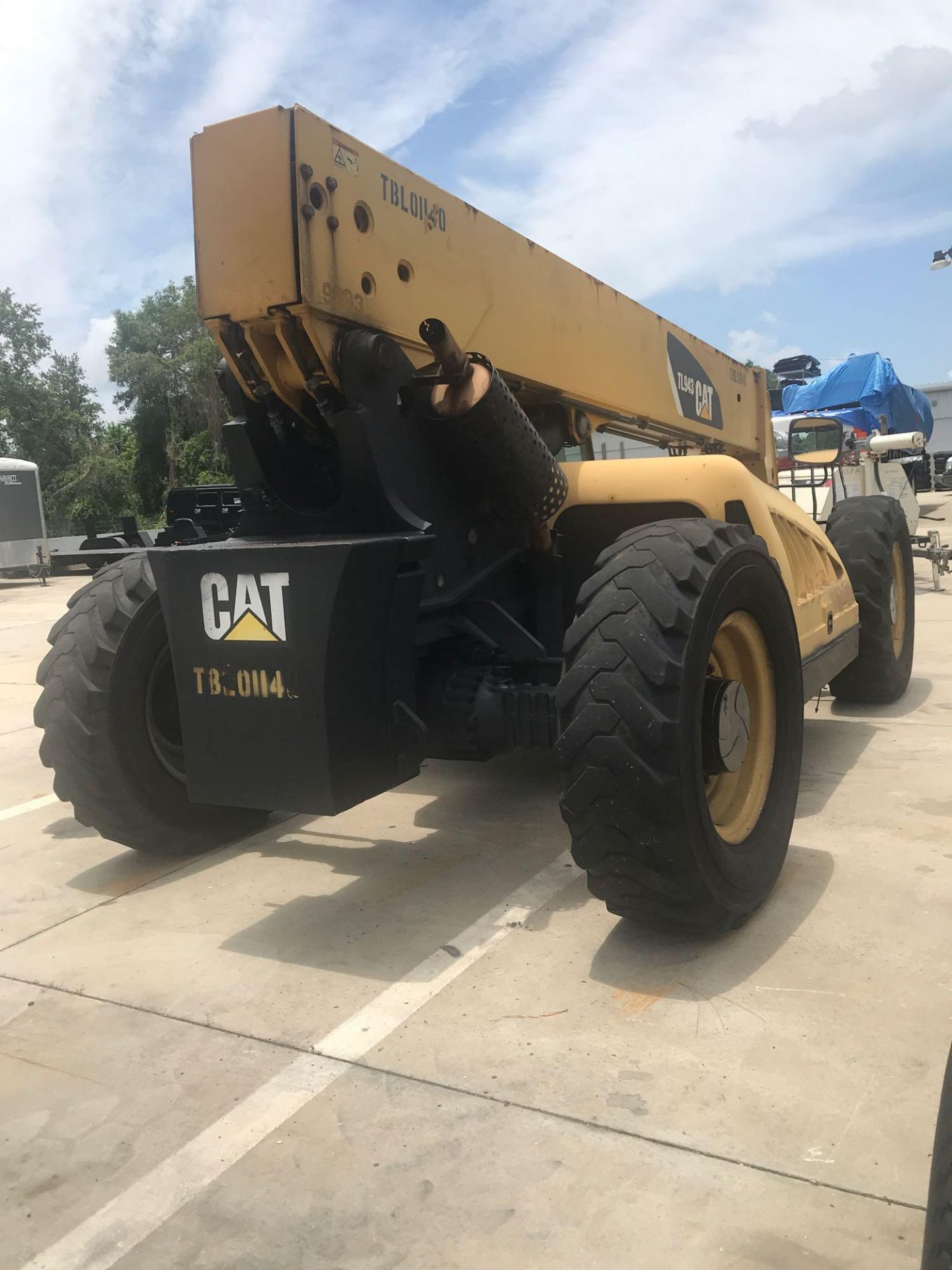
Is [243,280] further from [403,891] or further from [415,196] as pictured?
[403,891]

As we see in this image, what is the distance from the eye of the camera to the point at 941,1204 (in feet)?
4.99

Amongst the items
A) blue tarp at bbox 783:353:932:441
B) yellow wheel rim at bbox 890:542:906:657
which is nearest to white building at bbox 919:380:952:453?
blue tarp at bbox 783:353:932:441

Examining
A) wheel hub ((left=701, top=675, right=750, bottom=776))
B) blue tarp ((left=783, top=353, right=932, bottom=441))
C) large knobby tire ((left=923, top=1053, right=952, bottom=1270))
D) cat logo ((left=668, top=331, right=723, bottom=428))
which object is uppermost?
blue tarp ((left=783, top=353, right=932, bottom=441))

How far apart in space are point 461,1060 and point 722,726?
4.16 feet

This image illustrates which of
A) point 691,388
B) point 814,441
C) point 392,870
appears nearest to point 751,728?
point 392,870

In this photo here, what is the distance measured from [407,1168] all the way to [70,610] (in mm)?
2973

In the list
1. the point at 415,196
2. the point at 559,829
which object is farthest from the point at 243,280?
the point at 559,829

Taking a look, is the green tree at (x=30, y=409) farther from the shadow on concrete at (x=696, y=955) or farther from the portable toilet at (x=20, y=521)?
the shadow on concrete at (x=696, y=955)

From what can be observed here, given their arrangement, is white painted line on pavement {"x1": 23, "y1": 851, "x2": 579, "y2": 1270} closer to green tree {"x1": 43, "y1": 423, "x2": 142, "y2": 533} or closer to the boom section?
the boom section

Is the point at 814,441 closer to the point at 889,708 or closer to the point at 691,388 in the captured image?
the point at 691,388

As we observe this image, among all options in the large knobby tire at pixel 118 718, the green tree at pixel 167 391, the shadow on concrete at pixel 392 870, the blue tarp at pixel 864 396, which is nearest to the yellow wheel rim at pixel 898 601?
the shadow on concrete at pixel 392 870

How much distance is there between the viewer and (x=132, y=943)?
3730mm

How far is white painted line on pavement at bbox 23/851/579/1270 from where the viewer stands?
2.22 m

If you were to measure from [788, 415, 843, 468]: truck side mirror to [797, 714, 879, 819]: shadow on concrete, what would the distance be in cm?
682
